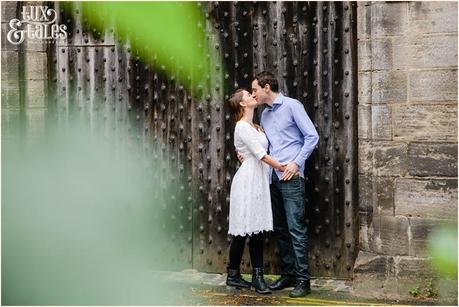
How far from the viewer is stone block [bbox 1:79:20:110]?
7.41 m

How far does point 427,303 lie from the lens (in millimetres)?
6113

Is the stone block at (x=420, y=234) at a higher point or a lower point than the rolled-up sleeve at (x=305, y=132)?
lower

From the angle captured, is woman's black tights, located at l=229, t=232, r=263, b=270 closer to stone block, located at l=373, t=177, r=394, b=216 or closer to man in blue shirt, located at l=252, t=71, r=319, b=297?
man in blue shirt, located at l=252, t=71, r=319, b=297

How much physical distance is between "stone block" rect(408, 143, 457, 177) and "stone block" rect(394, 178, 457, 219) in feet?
0.20

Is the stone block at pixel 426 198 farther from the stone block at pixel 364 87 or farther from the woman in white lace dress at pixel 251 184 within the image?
the woman in white lace dress at pixel 251 184

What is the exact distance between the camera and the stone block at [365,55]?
20.7 feet

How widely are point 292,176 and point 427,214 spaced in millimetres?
1059

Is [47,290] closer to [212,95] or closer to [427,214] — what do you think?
[212,95]

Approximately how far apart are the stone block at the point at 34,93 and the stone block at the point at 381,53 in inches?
121

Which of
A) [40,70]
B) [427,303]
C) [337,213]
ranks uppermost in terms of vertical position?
[40,70]

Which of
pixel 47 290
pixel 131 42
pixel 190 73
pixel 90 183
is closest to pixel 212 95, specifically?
pixel 190 73

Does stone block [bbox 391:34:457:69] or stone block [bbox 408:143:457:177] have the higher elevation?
stone block [bbox 391:34:457:69]

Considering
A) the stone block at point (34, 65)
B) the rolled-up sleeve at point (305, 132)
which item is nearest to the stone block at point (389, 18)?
the rolled-up sleeve at point (305, 132)

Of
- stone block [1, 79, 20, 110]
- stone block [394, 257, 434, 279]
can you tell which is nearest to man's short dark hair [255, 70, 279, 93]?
stone block [394, 257, 434, 279]
